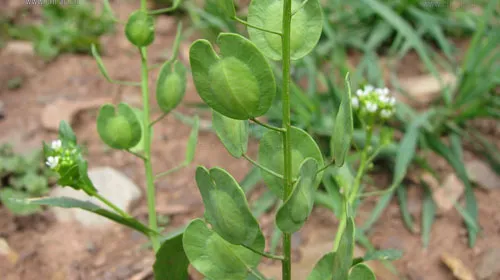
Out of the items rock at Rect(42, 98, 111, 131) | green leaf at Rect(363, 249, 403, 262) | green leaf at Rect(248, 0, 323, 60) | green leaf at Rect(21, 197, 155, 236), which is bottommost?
rock at Rect(42, 98, 111, 131)

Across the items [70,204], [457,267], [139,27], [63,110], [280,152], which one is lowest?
[457,267]

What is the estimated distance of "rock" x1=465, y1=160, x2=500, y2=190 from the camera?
62.2 inches

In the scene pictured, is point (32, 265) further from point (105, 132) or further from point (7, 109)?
point (7, 109)

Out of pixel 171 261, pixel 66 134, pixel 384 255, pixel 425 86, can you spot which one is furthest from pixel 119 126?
pixel 425 86

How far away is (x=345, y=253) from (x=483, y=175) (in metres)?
0.99

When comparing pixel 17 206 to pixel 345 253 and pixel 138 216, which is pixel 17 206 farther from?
pixel 345 253

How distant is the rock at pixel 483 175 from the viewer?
1581mm

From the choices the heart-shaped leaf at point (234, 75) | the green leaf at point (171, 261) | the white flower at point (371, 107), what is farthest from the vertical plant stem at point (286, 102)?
the white flower at point (371, 107)

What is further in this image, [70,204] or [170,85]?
[170,85]

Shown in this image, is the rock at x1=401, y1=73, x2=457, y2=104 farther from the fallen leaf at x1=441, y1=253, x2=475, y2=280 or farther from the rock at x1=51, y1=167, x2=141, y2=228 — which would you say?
the rock at x1=51, y1=167, x2=141, y2=228

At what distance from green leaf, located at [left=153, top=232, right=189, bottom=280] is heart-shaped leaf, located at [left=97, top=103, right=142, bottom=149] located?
0.58 ft

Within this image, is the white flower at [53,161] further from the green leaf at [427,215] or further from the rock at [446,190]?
the rock at [446,190]

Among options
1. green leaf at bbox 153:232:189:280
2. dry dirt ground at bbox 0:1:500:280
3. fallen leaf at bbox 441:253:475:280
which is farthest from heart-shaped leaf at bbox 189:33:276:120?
fallen leaf at bbox 441:253:475:280

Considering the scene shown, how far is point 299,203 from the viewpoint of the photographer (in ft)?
2.35
